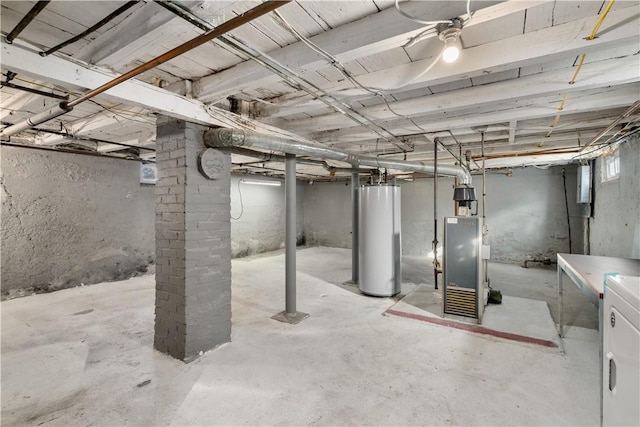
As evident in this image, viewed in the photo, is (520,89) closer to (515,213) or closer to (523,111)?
(523,111)

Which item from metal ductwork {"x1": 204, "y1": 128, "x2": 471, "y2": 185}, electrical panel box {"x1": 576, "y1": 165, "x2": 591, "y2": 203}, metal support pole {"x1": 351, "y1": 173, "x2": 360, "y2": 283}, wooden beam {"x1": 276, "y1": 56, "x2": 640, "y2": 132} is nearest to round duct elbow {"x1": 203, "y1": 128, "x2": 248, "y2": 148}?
metal ductwork {"x1": 204, "y1": 128, "x2": 471, "y2": 185}

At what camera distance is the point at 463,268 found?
3164 mm

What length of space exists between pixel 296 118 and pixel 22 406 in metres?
3.12

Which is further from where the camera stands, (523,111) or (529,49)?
(523,111)

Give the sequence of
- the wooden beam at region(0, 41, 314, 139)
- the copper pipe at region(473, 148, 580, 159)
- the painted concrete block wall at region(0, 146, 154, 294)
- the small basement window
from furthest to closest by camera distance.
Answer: the copper pipe at region(473, 148, 580, 159) < the painted concrete block wall at region(0, 146, 154, 294) < the small basement window < the wooden beam at region(0, 41, 314, 139)

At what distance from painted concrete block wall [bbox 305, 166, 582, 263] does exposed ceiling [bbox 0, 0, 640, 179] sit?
3641 millimetres

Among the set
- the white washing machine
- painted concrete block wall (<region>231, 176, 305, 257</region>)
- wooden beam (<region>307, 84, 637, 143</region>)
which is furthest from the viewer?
painted concrete block wall (<region>231, 176, 305, 257</region>)

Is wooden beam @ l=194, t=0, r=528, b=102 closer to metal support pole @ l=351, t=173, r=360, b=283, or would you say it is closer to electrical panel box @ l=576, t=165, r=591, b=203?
metal support pole @ l=351, t=173, r=360, b=283

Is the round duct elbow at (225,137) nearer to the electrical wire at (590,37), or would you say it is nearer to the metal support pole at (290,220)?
the metal support pole at (290,220)

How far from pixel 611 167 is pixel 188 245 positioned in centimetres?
539

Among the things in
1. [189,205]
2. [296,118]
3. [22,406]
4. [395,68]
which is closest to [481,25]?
[395,68]

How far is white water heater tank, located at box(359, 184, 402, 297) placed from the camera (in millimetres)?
4004

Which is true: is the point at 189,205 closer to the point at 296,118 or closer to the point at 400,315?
the point at 296,118

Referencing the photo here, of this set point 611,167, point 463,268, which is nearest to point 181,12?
point 463,268
